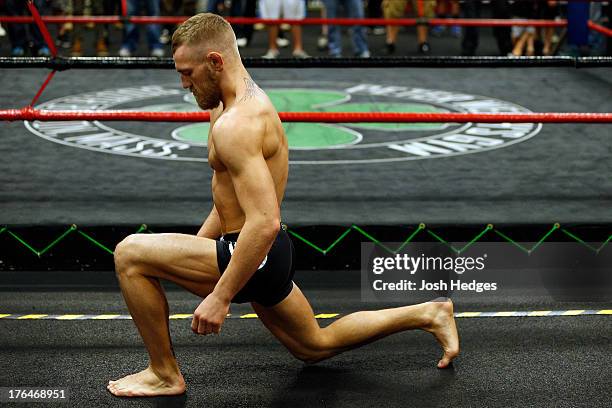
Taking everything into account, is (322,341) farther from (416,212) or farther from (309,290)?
(416,212)

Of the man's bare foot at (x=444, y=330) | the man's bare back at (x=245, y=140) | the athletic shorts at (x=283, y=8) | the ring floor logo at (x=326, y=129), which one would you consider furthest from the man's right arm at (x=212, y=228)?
the athletic shorts at (x=283, y=8)

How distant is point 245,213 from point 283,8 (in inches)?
286

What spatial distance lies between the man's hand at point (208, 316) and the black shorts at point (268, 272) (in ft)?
0.68

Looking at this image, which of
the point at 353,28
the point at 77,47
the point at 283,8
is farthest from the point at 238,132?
the point at 77,47

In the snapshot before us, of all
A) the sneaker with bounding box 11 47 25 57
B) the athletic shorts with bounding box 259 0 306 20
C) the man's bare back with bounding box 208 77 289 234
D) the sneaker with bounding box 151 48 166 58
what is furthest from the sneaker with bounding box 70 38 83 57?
the man's bare back with bounding box 208 77 289 234

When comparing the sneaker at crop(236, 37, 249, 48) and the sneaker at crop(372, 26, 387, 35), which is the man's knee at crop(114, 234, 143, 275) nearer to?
the sneaker at crop(236, 37, 249, 48)

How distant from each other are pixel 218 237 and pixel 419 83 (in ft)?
17.5

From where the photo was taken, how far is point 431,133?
680 centimetres

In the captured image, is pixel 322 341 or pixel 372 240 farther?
pixel 372 240

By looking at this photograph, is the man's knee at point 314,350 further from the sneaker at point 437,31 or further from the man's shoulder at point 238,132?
the sneaker at point 437,31

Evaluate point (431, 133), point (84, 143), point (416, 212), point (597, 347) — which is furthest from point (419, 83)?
point (597, 347)

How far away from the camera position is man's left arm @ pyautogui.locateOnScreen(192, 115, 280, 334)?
10.2 feet

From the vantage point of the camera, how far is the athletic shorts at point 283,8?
10.1 meters

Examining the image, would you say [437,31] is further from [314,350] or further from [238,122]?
[238,122]
